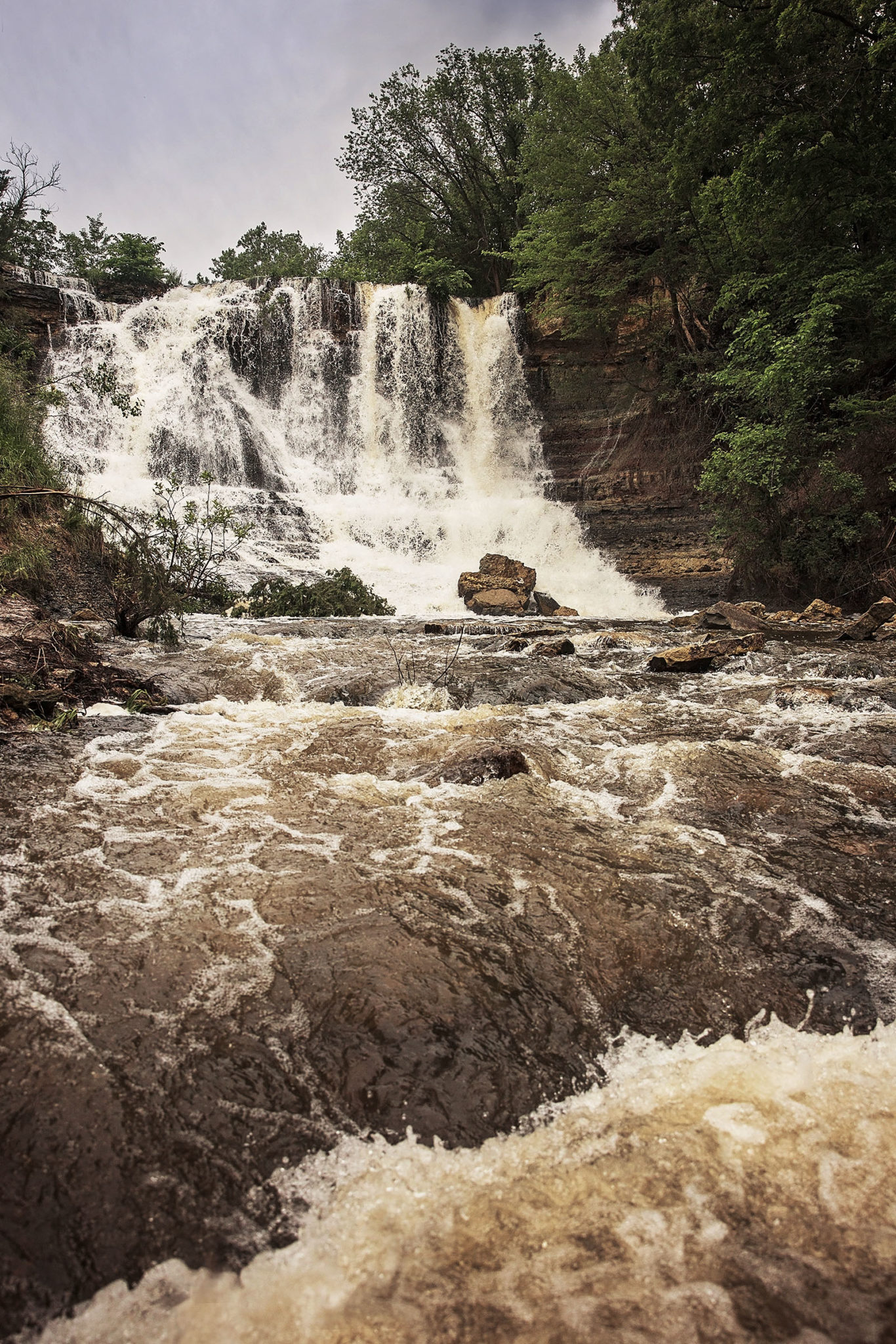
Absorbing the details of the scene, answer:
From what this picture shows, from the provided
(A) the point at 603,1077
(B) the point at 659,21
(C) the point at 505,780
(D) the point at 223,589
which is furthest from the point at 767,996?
(B) the point at 659,21

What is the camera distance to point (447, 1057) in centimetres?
171

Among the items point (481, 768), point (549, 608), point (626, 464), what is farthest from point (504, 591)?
point (481, 768)

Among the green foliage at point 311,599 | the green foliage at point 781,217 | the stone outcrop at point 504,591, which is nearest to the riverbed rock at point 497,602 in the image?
the stone outcrop at point 504,591

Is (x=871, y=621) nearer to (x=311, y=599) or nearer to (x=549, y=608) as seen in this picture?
(x=549, y=608)

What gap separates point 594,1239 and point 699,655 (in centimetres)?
667

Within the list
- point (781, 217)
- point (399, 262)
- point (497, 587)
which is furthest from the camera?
point (399, 262)

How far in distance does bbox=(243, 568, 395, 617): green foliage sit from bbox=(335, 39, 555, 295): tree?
14606mm

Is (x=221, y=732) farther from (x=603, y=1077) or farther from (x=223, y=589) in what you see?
(x=223, y=589)

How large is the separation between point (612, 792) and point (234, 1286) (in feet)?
9.74

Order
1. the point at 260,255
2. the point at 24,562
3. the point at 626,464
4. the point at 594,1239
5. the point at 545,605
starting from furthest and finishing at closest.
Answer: the point at 260,255 < the point at 626,464 < the point at 545,605 < the point at 24,562 < the point at 594,1239

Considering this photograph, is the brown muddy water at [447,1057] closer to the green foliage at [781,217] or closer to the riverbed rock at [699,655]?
the riverbed rock at [699,655]

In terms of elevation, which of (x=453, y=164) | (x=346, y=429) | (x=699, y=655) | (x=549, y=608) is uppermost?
(x=453, y=164)

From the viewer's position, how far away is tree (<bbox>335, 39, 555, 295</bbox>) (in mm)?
22844

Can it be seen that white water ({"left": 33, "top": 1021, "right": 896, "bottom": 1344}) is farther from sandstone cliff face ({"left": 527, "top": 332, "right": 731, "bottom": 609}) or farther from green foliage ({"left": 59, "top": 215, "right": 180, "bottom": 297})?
green foliage ({"left": 59, "top": 215, "right": 180, "bottom": 297})
